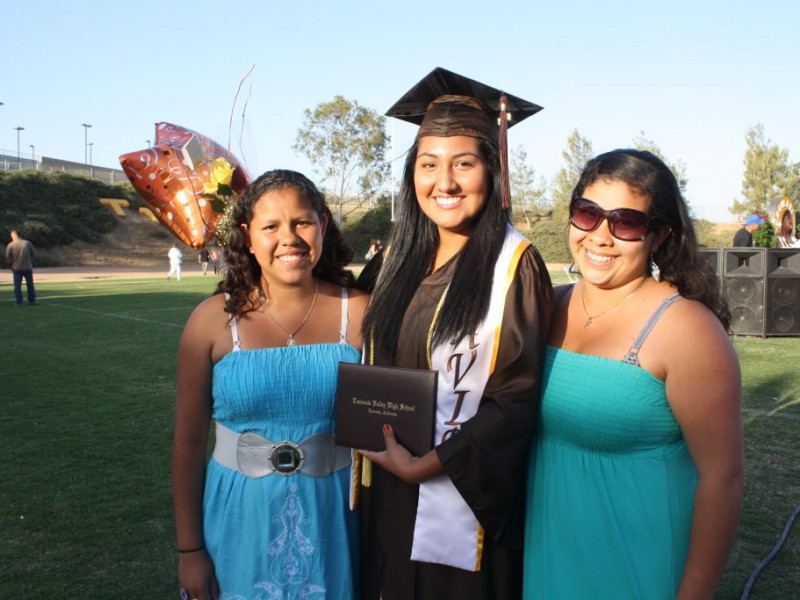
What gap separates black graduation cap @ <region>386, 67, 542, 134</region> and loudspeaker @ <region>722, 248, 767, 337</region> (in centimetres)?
982

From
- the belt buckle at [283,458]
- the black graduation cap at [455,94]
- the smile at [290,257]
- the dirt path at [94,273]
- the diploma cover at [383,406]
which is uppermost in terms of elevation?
the black graduation cap at [455,94]

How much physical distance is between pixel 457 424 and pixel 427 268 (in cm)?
54

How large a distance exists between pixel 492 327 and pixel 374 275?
61 cm

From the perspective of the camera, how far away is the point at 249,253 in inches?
89.0

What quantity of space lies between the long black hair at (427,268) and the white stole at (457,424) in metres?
0.04

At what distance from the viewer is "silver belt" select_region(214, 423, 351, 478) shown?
2.05 m

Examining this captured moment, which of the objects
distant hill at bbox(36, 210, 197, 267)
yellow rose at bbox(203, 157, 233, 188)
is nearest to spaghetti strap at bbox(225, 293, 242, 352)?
yellow rose at bbox(203, 157, 233, 188)

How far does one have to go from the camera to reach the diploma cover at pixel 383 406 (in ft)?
6.17

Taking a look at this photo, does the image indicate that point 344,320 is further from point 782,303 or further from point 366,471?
point 782,303

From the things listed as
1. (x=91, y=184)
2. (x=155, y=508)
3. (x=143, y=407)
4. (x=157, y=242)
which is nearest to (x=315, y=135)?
(x=157, y=242)

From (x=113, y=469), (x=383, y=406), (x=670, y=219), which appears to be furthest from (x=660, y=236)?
(x=113, y=469)

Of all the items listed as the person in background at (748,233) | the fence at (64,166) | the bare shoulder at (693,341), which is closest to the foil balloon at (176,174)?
the bare shoulder at (693,341)

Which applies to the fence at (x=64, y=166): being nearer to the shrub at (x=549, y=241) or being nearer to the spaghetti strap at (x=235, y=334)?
the shrub at (x=549, y=241)

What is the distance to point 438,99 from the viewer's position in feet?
7.29
